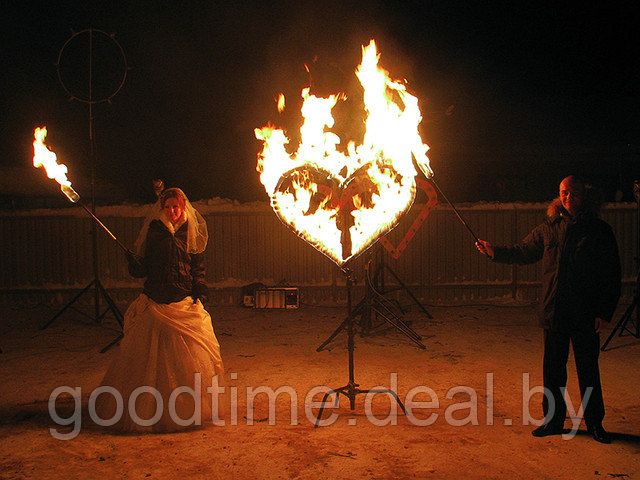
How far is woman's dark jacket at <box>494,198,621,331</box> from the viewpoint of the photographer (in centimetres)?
418

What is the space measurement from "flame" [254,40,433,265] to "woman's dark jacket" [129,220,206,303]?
40.9 inches

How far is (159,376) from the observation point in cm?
449

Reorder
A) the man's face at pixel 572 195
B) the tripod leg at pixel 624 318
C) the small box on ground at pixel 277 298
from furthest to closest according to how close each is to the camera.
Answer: the small box on ground at pixel 277 298
the tripod leg at pixel 624 318
the man's face at pixel 572 195

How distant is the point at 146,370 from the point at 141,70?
54.0 ft

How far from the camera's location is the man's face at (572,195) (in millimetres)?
4246

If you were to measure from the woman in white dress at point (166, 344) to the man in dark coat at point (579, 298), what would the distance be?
2.87 m

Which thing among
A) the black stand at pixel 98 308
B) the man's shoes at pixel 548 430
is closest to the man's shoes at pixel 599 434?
the man's shoes at pixel 548 430

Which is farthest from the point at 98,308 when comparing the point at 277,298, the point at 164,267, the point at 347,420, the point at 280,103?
the point at 347,420

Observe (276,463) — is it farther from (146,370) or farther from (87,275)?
(87,275)

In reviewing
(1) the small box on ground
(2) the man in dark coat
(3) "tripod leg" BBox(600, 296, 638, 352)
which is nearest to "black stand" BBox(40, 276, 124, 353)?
(1) the small box on ground

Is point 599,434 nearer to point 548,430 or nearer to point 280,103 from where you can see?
point 548,430

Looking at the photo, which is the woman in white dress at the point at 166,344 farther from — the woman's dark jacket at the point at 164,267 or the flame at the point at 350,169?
the flame at the point at 350,169

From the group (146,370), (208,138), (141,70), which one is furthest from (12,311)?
(141,70)

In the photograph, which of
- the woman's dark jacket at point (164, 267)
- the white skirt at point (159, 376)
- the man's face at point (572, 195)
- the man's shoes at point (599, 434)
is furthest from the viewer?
Result: the woman's dark jacket at point (164, 267)
